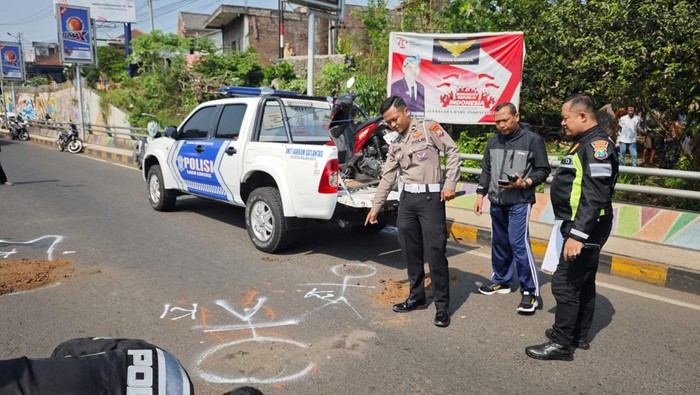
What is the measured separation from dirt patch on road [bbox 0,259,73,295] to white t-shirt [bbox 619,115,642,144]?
10.2 meters

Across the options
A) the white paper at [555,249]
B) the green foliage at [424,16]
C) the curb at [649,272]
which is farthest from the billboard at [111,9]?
the white paper at [555,249]

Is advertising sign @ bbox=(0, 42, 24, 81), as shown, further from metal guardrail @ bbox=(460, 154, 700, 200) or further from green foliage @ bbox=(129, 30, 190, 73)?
metal guardrail @ bbox=(460, 154, 700, 200)

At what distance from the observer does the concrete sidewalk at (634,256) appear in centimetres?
514

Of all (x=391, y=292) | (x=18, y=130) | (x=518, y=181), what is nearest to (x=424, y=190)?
(x=518, y=181)

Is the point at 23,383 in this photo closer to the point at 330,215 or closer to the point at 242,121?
the point at 330,215

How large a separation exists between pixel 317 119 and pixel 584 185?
3913 mm

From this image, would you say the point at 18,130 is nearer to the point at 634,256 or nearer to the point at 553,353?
the point at 634,256

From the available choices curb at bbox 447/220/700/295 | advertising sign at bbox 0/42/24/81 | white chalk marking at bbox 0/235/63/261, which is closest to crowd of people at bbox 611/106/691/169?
curb at bbox 447/220/700/295

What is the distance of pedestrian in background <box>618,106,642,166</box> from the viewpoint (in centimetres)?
1037

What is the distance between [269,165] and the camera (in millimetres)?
5832

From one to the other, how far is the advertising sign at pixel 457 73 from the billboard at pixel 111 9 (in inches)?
1404

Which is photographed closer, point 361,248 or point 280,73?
point 361,248

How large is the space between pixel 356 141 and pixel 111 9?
38.8 m

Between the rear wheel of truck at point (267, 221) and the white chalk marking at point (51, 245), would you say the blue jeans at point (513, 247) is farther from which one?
the white chalk marking at point (51, 245)
